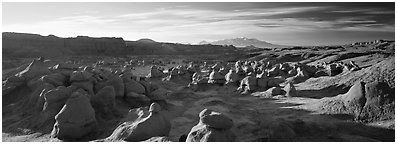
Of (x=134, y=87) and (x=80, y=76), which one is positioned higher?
(x=80, y=76)

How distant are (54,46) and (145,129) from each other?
177ft

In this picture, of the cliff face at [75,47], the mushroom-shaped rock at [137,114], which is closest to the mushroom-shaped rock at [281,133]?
the mushroom-shaped rock at [137,114]

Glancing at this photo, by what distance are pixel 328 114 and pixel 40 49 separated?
5200cm

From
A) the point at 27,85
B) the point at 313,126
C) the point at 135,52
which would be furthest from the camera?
the point at 135,52

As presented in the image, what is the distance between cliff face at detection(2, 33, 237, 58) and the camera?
171 ft

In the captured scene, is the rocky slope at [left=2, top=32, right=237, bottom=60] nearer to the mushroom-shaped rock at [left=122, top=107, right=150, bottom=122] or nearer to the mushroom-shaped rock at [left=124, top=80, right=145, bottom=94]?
the mushroom-shaped rock at [left=124, top=80, right=145, bottom=94]

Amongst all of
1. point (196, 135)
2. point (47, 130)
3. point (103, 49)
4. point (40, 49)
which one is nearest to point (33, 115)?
point (47, 130)

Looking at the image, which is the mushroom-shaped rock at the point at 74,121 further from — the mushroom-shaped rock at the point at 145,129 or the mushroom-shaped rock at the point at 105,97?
the mushroom-shaped rock at the point at 105,97

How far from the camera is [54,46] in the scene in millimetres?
57594

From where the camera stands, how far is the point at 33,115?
504 inches

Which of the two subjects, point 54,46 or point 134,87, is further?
point 54,46

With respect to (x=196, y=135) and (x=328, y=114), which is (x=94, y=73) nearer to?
(x=196, y=135)

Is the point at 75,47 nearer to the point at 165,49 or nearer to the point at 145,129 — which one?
the point at 165,49

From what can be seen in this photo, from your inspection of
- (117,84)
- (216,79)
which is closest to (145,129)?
(117,84)
